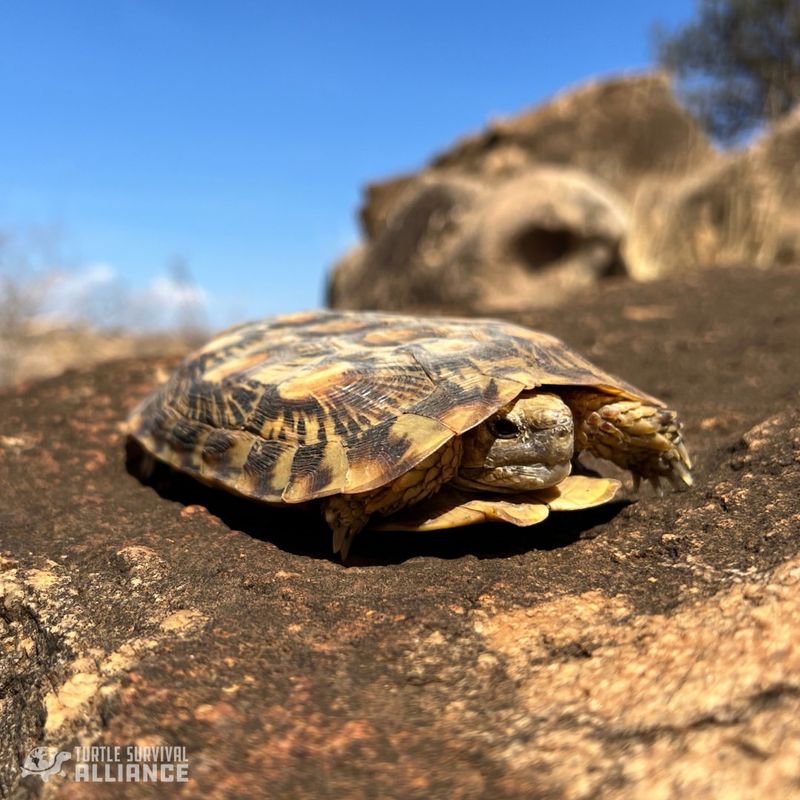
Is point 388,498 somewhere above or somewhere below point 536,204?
below

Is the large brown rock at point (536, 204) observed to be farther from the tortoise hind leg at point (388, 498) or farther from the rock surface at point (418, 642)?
the tortoise hind leg at point (388, 498)

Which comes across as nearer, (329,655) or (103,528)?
(329,655)

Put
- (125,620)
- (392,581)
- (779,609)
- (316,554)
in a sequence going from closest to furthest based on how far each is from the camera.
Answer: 1. (779,609)
2. (125,620)
3. (392,581)
4. (316,554)

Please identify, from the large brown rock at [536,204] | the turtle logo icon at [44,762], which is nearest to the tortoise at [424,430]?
the turtle logo icon at [44,762]

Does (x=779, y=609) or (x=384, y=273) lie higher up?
(x=384, y=273)

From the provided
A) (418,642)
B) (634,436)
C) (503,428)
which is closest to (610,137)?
(634,436)

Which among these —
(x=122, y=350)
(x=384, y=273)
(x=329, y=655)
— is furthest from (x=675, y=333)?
(x=122, y=350)

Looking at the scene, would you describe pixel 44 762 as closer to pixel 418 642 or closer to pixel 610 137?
pixel 418 642

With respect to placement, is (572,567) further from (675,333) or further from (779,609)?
(675,333)
